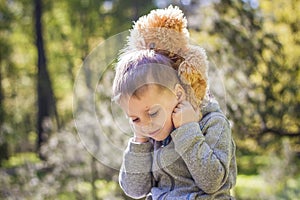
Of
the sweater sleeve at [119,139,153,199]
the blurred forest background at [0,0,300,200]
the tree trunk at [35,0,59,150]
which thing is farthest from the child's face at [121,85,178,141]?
the tree trunk at [35,0,59,150]

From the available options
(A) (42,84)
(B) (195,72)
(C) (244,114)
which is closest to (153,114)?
(B) (195,72)

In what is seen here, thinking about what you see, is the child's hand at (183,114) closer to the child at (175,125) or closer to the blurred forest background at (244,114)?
the child at (175,125)

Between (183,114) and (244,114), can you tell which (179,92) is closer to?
(183,114)

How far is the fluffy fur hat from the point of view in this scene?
1596 millimetres

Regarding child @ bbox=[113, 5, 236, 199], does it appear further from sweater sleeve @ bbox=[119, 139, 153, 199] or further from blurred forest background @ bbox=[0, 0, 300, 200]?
blurred forest background @ bbox=[0, 0, 300, 200]

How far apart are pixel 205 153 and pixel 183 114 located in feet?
0.40

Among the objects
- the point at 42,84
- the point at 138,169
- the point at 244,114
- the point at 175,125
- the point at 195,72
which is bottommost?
the point at 244,114

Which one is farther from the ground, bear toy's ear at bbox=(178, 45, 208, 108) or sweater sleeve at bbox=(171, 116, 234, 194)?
bear toy's ear at bbox=(178, 45, 208, 108)

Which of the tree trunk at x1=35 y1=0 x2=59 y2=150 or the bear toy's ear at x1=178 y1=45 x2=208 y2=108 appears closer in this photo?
the bear toy's ear at x1=178 y1=45 x2=208 y2=108

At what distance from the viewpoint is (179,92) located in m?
1.58

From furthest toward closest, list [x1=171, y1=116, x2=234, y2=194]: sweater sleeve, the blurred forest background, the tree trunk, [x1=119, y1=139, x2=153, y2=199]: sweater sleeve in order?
the tree trunk, the blurred forest background, [x1=119, y1=139, x2=153, y2=199]: sweater sleeve, [x1=171, y1=116, x2=234, y2=194]: sweater sleeve

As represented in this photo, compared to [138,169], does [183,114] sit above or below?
above

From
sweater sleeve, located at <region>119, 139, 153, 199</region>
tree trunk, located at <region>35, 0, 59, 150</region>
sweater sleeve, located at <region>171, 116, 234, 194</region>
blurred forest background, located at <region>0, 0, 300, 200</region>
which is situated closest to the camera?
sweater sleeve, located at <region>171, 116, 234, 194</region>

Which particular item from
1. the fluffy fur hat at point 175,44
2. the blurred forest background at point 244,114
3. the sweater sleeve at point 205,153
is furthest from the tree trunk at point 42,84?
the sweater sleeve at point 205,153
